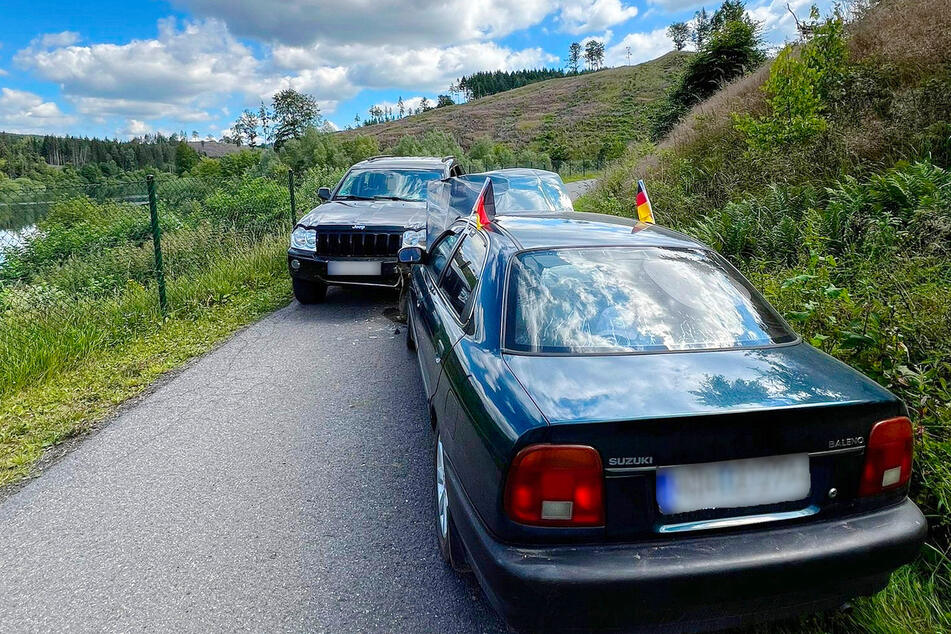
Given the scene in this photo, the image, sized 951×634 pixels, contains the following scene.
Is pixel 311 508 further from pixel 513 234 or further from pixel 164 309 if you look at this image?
pixel 164 309

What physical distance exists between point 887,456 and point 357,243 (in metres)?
5.92

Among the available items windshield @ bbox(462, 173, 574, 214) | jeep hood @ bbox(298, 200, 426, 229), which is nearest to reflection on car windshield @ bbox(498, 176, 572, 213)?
windshield @ bbox(462, 173, 574, 214)

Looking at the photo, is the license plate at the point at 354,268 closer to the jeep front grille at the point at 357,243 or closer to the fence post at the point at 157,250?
the jeep front grille at the point at 357,243

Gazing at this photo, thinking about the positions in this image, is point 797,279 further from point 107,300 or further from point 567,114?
point 567,114

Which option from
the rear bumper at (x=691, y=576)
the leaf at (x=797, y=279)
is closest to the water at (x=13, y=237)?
the rear bumper at (x=691, y=576)

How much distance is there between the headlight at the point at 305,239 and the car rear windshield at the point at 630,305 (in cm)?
482

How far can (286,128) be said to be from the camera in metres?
52.3

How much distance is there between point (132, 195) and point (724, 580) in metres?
7.56

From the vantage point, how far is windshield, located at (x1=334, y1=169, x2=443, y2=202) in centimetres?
852

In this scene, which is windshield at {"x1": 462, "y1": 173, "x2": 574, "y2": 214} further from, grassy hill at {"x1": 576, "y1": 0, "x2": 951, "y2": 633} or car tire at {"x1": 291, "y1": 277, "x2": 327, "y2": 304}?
car tire at {"x1": 291, "y1": 277, "x2": 327, "y2": 304}

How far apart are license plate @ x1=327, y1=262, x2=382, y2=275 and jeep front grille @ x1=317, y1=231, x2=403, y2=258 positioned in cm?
12

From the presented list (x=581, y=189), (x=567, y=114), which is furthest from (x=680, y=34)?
(x=581, y=189)

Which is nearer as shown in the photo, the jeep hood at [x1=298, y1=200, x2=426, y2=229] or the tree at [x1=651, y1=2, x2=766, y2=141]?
the jeep hood at [x1=298, y1=200, x2=426, y2=229]

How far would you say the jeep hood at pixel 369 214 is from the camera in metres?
7.11
